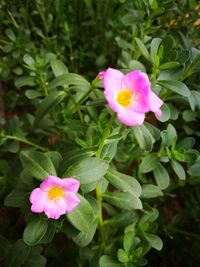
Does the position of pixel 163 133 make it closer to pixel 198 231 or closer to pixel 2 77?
pixel 198 231

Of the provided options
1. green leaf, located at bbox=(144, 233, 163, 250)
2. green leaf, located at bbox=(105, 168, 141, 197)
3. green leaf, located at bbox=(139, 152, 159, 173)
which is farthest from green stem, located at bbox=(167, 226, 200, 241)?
green leaf, located at bbox=(105, 168, 141, 197)

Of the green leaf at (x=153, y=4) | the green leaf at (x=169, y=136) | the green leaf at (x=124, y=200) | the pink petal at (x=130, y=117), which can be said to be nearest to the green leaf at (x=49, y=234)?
the green leaf at (x=124, y=200)

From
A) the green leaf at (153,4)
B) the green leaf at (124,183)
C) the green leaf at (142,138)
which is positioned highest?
the green leaf at (153,4)

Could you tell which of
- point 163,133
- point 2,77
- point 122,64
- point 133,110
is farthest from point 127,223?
point 2,77

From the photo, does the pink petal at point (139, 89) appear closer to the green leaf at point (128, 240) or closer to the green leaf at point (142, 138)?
the green leaf at point (142, 138)

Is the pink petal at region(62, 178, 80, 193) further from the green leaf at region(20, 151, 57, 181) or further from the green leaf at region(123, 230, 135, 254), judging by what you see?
the green leaf at region(123, 230, 135, 254)

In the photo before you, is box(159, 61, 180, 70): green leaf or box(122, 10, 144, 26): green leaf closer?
box(159, 61, 180, 70): green leaf
